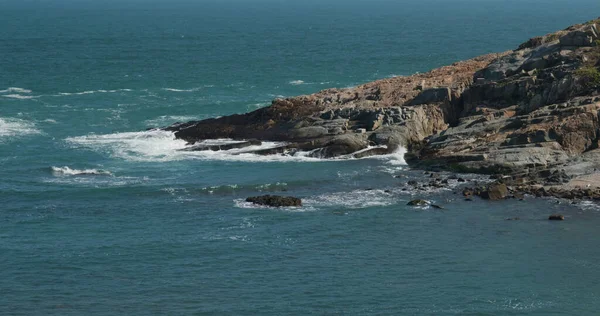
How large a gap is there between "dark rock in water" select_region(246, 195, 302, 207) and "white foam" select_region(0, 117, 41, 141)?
38.3 meters

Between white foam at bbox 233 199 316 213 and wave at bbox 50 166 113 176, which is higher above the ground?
wave at bbox 50 166 113 176

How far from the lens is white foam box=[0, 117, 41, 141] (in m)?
113

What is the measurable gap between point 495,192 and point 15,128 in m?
56.6

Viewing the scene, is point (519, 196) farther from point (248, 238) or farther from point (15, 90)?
point (15, 90)

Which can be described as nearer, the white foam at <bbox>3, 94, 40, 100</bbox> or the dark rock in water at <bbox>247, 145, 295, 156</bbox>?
the dark rock in water at <bbox>247, 145, 295, 156</bbox>

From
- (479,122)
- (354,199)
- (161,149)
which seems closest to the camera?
(354,199)

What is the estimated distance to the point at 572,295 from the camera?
65.4 m

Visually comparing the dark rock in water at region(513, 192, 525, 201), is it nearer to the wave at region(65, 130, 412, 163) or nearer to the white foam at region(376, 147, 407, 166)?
the white foam at region(376, 147, 407, 166)

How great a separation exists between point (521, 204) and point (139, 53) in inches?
4649

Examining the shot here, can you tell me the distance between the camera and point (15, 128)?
11588 centimetres

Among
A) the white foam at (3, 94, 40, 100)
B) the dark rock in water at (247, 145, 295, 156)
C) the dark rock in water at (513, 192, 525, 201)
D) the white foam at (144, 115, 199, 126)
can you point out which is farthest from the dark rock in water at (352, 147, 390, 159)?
the white foam at (3, 94, 40, 100)

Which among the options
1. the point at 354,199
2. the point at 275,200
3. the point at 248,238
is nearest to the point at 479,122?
the point at 354,199

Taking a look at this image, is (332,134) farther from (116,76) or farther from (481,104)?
(116,76)

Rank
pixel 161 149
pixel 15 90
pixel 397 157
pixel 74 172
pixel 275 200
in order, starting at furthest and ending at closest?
pixel 15 90, pixel 161 149, pixel 397 157, pixel 74 172, pixel 275 200
